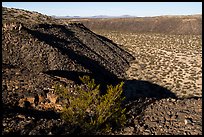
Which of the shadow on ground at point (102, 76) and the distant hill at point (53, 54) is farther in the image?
the distant hill at point (53, 54)

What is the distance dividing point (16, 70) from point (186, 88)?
1941 cm

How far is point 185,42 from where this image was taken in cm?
6862

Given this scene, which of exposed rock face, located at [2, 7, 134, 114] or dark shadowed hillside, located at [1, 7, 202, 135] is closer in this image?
dark shadowed hillside, located at [1, 7, 202, 135]

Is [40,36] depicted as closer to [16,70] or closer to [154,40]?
[16,70]

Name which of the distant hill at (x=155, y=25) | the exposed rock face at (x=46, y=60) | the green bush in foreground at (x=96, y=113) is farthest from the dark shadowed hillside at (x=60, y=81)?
the distant hill at (x=155, y=25)

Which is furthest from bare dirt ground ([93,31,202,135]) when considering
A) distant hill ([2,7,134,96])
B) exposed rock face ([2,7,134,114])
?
exposed rock face ([2,7,134,114])

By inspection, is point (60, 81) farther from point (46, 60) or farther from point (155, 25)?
point (155, 25)

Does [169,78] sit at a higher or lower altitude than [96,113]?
lower

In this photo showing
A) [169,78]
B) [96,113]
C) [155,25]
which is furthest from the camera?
[155,25]

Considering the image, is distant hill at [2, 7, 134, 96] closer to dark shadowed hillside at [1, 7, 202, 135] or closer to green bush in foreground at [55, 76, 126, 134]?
dark shadowed hillside at [1, 7, 202, 135]

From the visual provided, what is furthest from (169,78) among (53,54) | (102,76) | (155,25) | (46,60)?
(155,25)

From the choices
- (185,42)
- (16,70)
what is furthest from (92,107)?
(185,42)

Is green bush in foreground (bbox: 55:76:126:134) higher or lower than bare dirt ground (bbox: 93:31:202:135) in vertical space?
higher

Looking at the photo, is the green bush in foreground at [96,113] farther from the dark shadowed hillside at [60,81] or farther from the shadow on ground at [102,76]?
the shadow on ground at [102,76]
